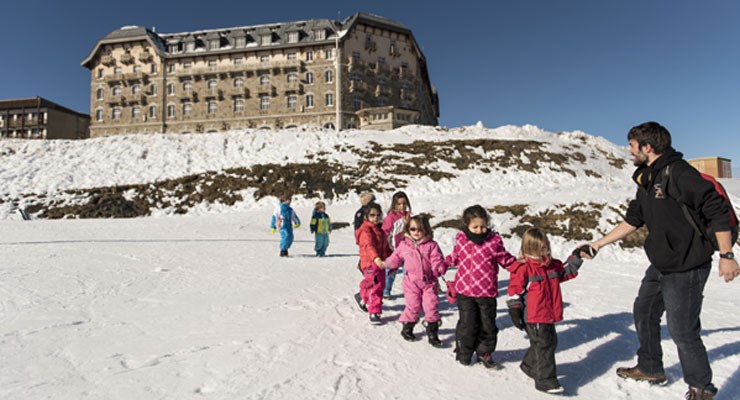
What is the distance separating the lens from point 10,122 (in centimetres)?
6800

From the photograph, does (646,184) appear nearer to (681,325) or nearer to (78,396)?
(681,325)

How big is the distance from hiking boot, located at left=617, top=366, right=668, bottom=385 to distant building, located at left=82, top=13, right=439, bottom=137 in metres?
45.4

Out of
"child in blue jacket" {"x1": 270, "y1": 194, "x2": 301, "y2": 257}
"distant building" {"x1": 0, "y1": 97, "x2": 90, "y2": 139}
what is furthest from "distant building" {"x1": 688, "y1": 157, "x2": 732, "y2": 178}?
"distant building" {"x1": 0, "y1": 97, "x2": 90, "y2": 139}

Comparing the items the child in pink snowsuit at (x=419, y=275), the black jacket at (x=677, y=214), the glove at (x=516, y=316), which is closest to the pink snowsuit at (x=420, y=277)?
the child in pink snowsuit at (x=419, y=275)

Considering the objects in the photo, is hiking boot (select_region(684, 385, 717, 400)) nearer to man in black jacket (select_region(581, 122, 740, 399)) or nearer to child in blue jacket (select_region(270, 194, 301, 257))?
man in black jacket (select_region(581, 122, 740, 399))

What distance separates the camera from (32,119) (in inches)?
2635

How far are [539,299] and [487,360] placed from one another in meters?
0.79

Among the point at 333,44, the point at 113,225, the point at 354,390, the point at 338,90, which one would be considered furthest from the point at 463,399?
the point at 333,44

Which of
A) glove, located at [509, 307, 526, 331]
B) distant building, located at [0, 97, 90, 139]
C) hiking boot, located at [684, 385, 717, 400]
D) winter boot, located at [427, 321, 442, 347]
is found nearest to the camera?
hiking boot, located at [684, 385, 717, 400]

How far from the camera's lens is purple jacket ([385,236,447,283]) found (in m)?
4.16

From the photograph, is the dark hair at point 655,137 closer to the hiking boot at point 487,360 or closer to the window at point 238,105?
the hiking boot at point 487,360

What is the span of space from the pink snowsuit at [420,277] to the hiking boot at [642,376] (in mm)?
1668

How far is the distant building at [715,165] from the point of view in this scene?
2905 cm

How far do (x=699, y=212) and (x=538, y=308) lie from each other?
1.31 meters
